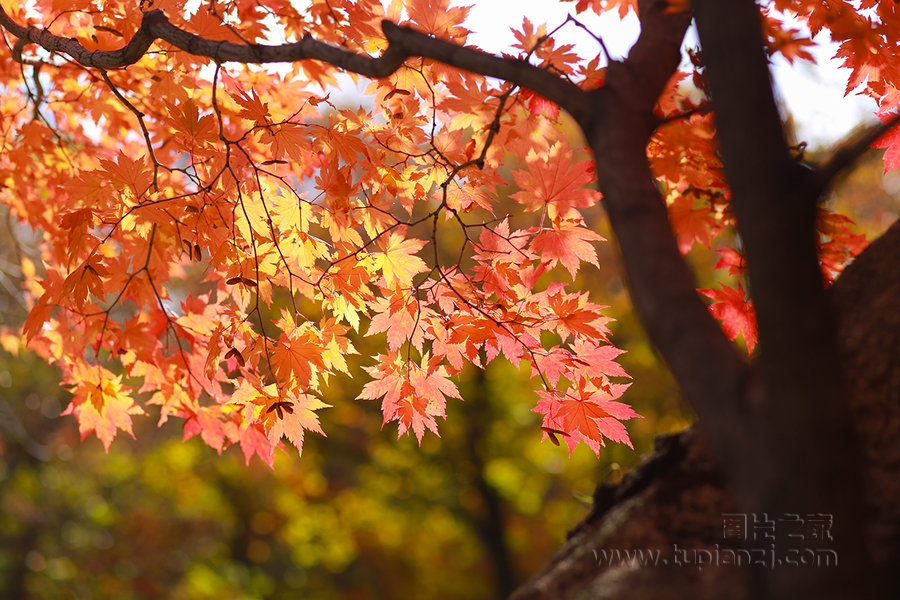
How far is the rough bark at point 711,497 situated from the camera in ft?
4.36

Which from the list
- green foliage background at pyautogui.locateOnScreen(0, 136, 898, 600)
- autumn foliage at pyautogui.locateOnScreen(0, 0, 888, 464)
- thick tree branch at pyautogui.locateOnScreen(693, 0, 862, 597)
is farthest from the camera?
green foliage background at pyautogui.locateOnScreen(0, 136, 898, 600)

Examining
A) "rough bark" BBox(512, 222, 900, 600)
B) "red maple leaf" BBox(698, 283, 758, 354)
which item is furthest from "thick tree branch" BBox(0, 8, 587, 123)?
"red maple leaf" BBox(698, 283, 758, 354)

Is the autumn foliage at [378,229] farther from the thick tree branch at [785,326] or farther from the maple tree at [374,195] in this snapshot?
the thick tree branch at [785,326]

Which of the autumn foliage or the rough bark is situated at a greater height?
the autumn foliage

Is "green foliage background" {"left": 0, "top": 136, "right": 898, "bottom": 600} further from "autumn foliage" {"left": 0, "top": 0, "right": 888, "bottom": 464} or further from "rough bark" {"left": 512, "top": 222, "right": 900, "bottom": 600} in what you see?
"rough bark" {"left": 512, "top": 222, "right": 900, "bottom": 600}

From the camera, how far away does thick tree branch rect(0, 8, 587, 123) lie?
1.39 metres

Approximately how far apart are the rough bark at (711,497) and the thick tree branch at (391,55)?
2.91ft

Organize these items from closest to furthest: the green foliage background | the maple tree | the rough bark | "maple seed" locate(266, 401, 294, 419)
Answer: the rough bark
the maple tree
"maple seed" locate(266, 401, 294, 419)
the green foliage background

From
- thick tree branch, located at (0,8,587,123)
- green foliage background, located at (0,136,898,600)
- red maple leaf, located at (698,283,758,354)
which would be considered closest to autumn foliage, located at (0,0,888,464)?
red maple leaf, located at (698,283,758,354)

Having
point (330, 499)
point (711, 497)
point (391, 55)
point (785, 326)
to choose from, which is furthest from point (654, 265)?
point (330, 499)

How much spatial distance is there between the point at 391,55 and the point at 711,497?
1266 mm

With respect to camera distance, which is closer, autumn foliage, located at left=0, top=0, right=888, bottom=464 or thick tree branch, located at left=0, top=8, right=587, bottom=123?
thick tree branch, located at left=0, top=8, right=587, bottom=123

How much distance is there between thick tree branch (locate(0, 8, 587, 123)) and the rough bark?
888mm

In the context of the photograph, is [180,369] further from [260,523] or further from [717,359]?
[260,523]
